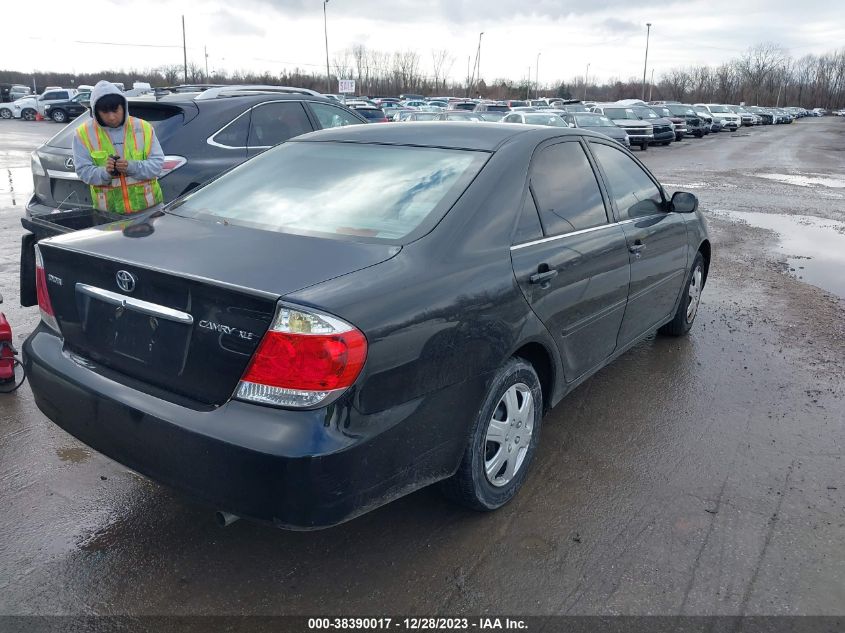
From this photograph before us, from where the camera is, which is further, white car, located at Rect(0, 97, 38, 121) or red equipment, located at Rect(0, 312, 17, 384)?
white car, located at Rect(0, 97, 38, 121)

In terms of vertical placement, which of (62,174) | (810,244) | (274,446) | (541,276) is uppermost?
(62,174)

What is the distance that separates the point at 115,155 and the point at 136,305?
2991 mm

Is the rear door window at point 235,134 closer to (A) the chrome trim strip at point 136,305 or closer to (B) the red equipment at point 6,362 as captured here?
(B) the red equipment at point 6,362

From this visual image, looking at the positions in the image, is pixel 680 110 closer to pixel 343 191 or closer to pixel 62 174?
pixel 62 174

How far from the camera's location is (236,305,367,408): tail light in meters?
2.26

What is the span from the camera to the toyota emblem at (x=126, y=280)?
2.57 m

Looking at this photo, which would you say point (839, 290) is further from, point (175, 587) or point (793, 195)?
point (793, 195)

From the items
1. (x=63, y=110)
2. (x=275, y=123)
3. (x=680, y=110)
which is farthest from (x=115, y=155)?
(x=63, y=110)

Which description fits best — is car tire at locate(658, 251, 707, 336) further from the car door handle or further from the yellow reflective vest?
the yellow reflective vest

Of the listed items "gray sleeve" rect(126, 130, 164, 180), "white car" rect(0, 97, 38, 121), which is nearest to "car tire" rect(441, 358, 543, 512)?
"gray sleeve" rect(126, 130, 164, 180)

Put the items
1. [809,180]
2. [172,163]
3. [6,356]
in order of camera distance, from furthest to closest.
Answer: [809,180] < [172,163] < [6,356]

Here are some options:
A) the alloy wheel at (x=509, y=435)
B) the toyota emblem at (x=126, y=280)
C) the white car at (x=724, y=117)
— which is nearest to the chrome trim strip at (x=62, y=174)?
the toyota emblem at (x=126, y=280)

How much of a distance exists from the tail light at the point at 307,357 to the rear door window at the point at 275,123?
482cm

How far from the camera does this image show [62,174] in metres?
6.33
